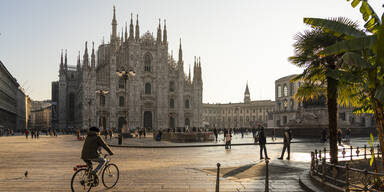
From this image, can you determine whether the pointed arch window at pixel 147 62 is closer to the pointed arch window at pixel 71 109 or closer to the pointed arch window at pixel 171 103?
the pointed arch window at pixel 171 103

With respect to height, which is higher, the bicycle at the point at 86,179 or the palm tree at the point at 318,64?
the palm tree at the point at 318,64

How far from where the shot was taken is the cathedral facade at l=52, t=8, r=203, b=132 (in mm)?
61469

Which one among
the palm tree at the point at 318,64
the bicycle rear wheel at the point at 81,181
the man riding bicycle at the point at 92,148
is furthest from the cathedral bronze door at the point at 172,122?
the man riding bicycle at the point at 92,148

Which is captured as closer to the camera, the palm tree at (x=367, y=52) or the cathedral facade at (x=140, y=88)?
the palm tree at (x=367, y=52)

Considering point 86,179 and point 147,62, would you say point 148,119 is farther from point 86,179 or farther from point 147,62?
point 86,179

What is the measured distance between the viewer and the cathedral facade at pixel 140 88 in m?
61.5

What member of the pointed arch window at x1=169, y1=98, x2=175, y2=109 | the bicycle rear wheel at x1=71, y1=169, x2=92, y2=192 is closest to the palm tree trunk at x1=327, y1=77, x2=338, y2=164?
the bicycle rear wheel at x1=71, y1=169, x2=92, y2=192

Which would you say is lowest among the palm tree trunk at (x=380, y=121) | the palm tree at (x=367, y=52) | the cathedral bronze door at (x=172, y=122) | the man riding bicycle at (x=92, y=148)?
the cathedral bronze door at (x=172, y=122)

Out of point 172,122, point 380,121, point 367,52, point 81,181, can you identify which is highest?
point 367,52

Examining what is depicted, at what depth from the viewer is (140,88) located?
65.3 m

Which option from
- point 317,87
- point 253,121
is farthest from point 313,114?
point 253,121

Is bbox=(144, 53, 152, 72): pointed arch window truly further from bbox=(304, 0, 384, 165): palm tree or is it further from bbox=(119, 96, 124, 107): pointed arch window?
bbox=(304, 0, 384, 165): palm tree


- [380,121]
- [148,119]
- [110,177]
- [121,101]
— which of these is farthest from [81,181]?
[148,119]

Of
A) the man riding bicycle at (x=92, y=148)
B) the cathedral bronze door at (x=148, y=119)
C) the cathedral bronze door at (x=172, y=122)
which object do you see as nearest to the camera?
the man riding bicycle at (x=92, y=148)
